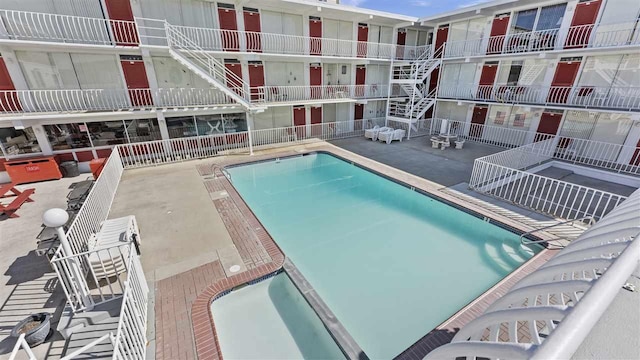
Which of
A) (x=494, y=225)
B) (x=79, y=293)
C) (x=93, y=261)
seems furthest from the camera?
(x=494, y=225)

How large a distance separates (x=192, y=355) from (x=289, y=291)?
6.55ft

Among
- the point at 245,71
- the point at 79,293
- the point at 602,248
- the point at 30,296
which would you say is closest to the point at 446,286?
the point at 602,248

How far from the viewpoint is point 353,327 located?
488 cm

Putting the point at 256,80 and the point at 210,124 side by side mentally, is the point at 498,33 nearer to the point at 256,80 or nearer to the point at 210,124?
the point at 256,80

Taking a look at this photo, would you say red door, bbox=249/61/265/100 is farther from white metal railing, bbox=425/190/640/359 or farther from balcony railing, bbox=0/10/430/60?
white metal railing, bbox=425/190/640/359

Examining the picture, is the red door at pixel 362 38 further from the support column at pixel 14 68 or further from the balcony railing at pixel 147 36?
the support column at pixel 14 68

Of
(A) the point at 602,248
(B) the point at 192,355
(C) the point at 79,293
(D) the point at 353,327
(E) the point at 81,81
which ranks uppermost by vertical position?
(E) the point at 81,81

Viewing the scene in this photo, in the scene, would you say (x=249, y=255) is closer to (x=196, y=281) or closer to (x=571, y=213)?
(x=196, y=281)

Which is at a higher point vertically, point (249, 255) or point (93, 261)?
point (93, 261)

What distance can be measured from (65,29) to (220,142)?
687cm

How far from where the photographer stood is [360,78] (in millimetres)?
17531

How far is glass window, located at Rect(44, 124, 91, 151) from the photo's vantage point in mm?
10344

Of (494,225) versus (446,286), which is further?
(494,225)

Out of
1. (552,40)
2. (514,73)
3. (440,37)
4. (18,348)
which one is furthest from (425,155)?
(18,348)
